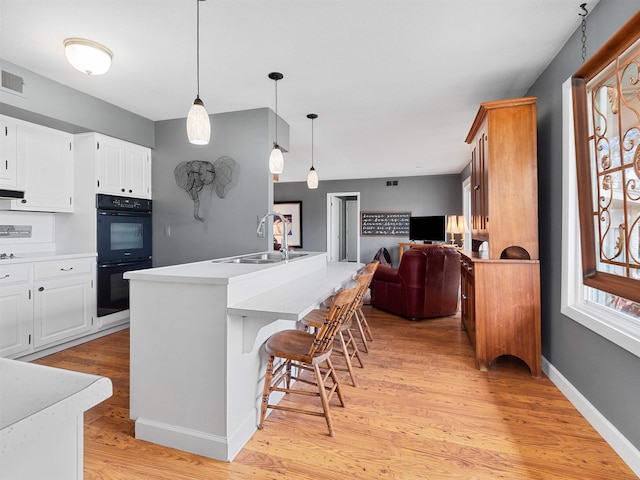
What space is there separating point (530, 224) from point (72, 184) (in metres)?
4.41

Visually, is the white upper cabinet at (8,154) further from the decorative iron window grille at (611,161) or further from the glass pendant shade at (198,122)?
the decorative iron window grille at (611,161)

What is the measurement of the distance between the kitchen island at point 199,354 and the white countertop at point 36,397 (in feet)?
3.29

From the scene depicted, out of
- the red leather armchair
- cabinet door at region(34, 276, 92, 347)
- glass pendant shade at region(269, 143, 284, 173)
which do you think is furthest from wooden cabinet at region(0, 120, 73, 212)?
the red leather armchair

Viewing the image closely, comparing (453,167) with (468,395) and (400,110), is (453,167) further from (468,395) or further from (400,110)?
(468,395)

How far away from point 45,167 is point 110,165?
0.55 metres

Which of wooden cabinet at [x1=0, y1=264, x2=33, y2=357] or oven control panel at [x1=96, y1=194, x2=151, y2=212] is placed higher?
oven control panel at [x1=96, y1=194, x2=151, y2=212]

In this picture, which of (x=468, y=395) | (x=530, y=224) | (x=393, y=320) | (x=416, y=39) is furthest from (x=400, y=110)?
(x=468, y=395)

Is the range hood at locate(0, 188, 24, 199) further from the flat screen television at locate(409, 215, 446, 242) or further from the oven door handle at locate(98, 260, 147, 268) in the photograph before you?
the flat screen television at locate(409, 215, 446, 242)

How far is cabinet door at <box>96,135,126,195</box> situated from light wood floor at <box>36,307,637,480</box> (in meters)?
1.93

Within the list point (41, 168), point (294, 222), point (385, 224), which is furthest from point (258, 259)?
point (294, 222)

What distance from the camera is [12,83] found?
2686mm

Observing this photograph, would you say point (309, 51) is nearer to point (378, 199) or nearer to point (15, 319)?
point (15, 319)

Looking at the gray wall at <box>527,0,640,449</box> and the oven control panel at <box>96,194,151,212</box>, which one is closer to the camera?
the gray wall at <box>527,0,640,449</box>

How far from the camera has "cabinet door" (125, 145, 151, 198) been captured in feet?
12.5
